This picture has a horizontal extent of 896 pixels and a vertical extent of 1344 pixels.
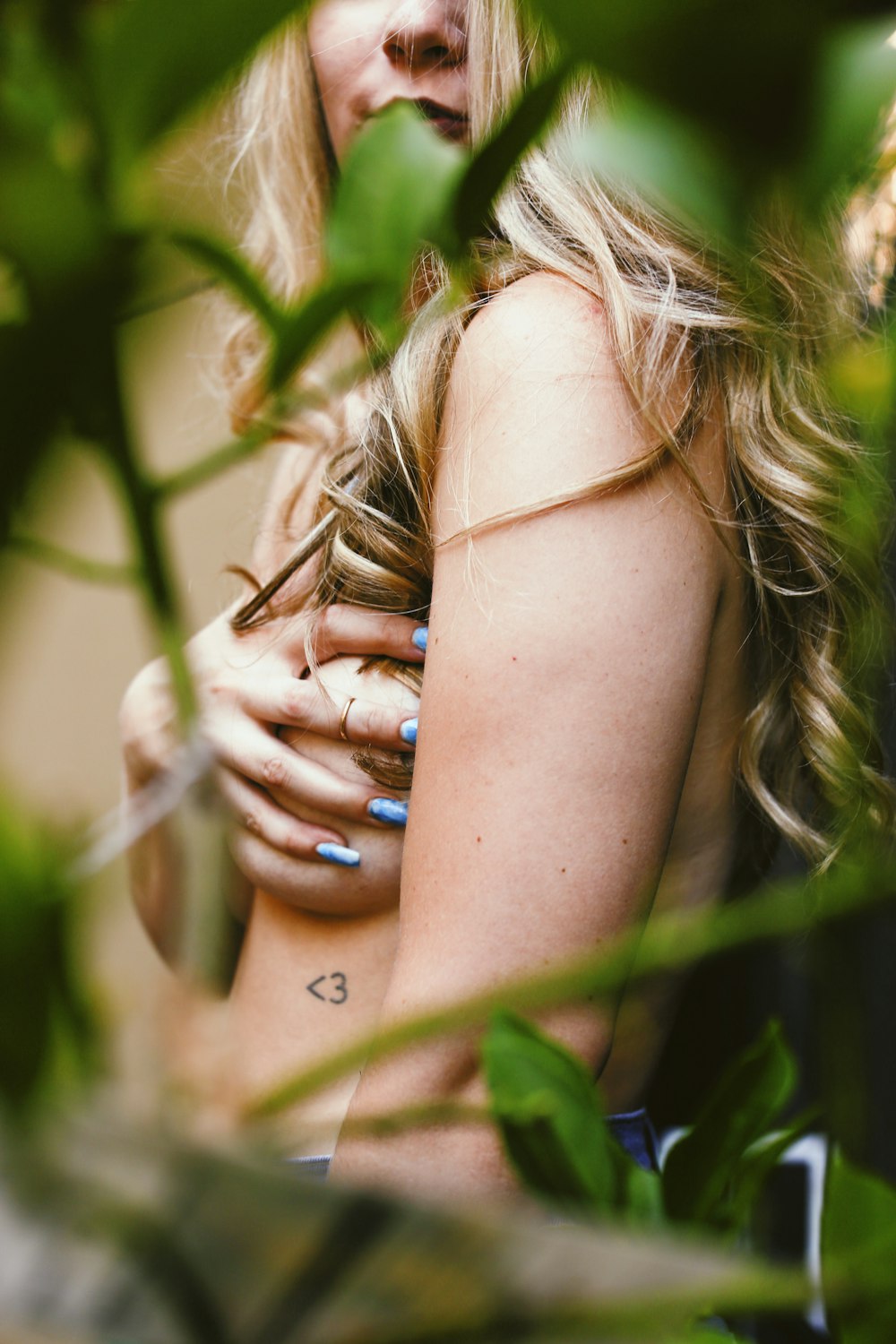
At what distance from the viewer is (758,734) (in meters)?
0.88

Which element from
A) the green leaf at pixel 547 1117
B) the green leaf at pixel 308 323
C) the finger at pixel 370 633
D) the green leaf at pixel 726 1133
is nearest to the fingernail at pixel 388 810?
the finger at pixel 370 633

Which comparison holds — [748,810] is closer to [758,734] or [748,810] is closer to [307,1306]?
[758,734]

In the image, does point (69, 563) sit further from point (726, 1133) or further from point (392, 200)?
point (726, 1133)

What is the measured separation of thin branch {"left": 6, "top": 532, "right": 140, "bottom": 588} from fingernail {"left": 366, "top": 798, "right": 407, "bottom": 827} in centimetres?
66

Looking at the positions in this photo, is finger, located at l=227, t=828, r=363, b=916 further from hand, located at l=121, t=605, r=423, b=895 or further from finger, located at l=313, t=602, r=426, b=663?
finger, located at l=313, t=602, r=426, b=663

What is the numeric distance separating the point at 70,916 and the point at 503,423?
1.87ft

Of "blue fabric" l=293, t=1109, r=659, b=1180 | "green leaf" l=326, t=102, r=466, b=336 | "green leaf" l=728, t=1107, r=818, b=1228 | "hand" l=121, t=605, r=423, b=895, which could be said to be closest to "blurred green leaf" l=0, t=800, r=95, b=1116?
"green leaf" l=326, t=102, r=466, b=336

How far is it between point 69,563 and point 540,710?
496mm

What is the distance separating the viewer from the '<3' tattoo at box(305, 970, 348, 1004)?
33.9 inches

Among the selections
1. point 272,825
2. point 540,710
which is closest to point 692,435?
point 540,710

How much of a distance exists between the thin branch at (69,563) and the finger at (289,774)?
2.20ft

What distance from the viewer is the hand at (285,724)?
84 centimetres

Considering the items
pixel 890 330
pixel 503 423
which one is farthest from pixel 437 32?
pixel 890 330

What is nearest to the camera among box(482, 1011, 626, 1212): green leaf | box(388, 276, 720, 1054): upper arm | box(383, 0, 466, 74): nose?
box(482, 1011, 626, 1212): green leaf
